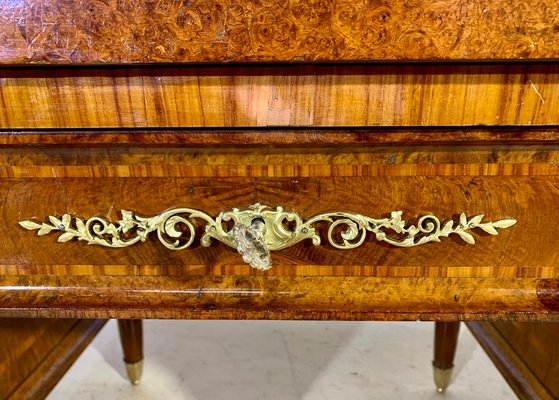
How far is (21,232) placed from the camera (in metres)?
0.42

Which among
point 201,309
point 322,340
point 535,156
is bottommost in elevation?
point 322,340

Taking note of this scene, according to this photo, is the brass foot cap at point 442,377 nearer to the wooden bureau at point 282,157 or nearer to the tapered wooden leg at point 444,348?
the tapered wooden leg at point 444,348

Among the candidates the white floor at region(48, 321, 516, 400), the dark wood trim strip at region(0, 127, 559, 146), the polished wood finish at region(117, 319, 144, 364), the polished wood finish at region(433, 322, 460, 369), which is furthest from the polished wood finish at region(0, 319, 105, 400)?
the polished wood finish at region(433, 322, 460, 369)

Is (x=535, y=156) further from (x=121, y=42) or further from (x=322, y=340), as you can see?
(x=322, y=340)

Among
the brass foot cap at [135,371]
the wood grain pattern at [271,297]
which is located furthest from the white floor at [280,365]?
the wood grain pattern at [271,297]

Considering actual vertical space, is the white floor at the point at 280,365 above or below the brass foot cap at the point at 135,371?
below

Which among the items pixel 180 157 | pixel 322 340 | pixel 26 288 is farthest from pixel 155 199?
pixel 322 340

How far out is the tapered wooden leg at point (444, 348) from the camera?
31.8 inches

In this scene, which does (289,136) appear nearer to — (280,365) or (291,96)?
(291,96)

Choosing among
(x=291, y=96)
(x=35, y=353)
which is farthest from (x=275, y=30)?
(x=35, y=353)

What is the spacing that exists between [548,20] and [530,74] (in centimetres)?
4

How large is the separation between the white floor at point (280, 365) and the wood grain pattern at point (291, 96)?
61 centimetres

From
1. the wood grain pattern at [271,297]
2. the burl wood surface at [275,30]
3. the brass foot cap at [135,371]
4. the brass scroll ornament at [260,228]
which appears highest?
the burl wood surface at [275,30]

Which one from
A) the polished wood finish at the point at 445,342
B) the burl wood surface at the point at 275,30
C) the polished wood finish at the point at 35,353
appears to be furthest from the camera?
the polished wood finish at the point at 445,342
